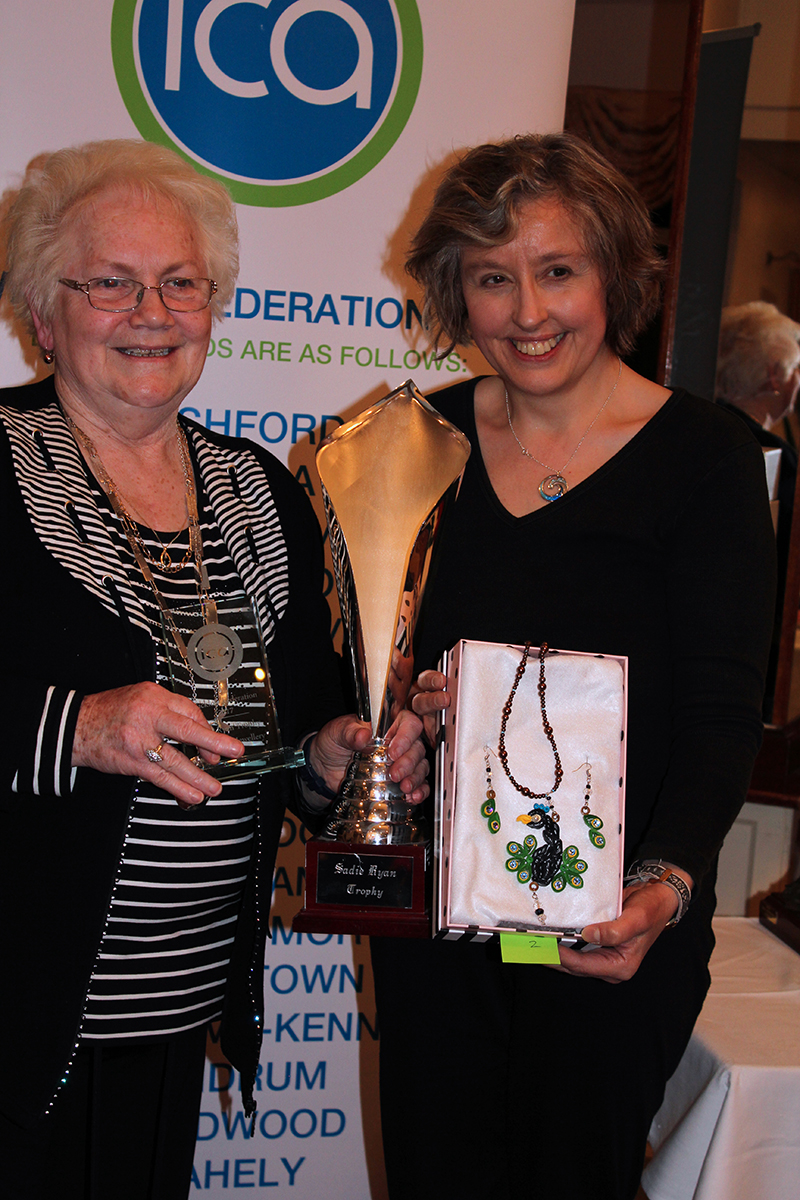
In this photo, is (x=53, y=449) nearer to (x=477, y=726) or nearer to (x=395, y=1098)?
(x=477, y=726)

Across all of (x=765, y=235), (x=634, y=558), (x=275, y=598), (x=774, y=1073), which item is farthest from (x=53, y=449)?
(x=765, y=235)

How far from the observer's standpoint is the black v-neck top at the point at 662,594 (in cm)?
125

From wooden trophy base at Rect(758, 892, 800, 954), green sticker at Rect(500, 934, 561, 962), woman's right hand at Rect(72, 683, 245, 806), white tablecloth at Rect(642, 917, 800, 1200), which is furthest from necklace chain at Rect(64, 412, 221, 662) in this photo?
wooden trophy base at Rect(758, 892, 800, 954)

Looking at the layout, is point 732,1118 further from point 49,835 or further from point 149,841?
point 49,835

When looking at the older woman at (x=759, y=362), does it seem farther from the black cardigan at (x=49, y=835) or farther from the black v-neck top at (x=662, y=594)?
Result: the black cardigan at (x=49, y=835)

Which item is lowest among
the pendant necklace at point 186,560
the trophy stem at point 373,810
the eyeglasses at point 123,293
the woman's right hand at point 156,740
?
the trophy stem at point 373,810

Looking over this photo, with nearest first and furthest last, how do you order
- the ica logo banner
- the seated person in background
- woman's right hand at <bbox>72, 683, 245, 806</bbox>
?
woman's right hand at <bbox>72, 683, 245, 806</bbox> → the ica logo banner → the seated person in background

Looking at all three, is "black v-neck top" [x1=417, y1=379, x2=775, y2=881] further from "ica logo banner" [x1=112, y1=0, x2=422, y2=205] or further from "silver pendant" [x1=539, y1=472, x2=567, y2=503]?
"ica logo banner" [x1=112, y1=0, x2=422, y2=205]

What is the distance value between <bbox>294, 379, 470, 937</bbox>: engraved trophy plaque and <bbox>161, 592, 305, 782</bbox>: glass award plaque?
0.45ft

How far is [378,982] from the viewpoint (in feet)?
4.70

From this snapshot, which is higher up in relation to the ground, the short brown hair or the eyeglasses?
the short brown hair

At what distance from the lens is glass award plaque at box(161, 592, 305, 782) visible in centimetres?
122

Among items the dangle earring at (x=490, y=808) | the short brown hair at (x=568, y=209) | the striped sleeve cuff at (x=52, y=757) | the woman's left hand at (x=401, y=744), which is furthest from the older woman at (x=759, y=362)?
the striped sleeve cuff at (x=52, y=757)

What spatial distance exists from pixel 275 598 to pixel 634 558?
518 millimetres
